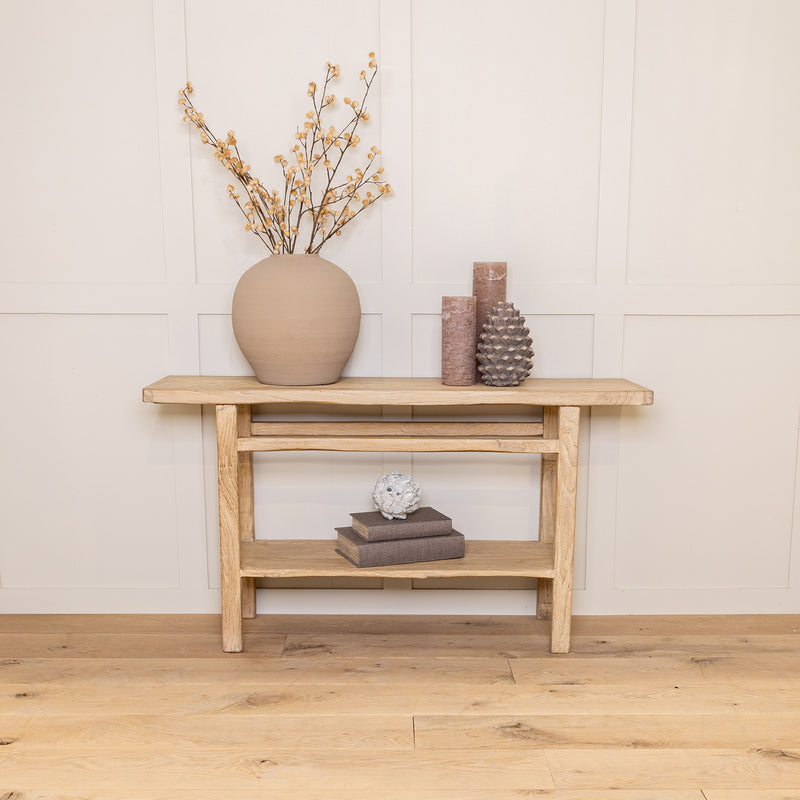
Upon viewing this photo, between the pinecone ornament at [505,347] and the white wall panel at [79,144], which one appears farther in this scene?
the white wall panel at [79,144]

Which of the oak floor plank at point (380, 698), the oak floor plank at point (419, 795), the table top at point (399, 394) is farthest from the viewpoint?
the table top at point (399, 394)

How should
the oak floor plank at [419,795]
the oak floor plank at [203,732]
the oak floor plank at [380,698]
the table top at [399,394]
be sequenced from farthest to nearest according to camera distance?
the table top at [399,394], the oak floor plank at [380,698], the oak floor plank at [203,732], the oak floor plank at [419,795]

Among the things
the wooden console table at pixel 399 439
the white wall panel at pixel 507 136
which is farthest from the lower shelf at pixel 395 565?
the white wall panel at pixel 507 136

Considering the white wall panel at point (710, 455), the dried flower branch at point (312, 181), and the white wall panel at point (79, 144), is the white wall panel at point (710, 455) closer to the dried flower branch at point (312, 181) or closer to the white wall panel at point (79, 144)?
the dried flower branch at point (312, 181)

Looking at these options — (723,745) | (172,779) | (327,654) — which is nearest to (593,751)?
(723,745)

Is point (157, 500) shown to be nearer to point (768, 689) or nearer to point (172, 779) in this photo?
point (172, 779)

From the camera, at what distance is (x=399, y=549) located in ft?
6.43

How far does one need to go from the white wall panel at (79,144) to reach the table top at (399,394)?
0.44 metres

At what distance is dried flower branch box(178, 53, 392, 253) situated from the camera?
1.97 metres

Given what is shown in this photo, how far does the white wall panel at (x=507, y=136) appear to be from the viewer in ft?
6.64

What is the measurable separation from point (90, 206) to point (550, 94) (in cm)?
132

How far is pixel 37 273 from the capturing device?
2.12m

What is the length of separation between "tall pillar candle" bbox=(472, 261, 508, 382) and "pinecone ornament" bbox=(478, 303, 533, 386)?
69 millimetres

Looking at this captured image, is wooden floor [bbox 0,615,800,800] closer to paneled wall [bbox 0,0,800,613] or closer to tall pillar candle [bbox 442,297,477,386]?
paneled wall [bbox 0,0,800,613]
